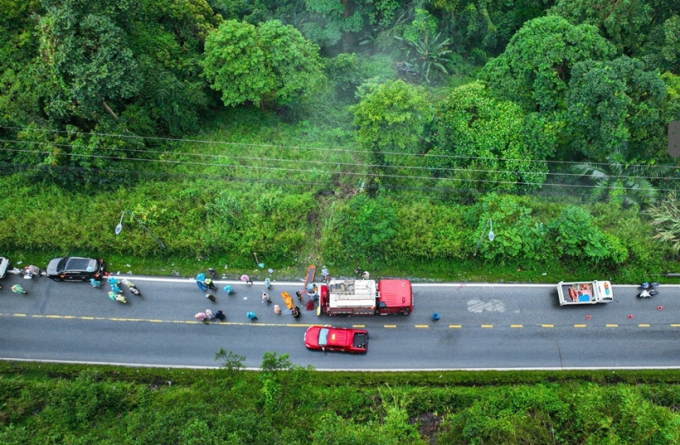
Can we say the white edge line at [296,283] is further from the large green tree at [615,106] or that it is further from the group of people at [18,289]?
the large green tree at [615,106]

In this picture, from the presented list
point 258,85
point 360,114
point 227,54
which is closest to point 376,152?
point 360,114

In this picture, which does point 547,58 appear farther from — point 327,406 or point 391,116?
point 327,406

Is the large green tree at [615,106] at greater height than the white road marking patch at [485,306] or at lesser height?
greater

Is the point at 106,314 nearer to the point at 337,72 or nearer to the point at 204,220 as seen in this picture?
the point at 204,220

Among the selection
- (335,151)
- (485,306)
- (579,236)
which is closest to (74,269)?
(335,151)

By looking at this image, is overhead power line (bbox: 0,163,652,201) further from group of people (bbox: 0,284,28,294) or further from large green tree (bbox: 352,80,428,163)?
group of people (bbox: 0,284,28,294)

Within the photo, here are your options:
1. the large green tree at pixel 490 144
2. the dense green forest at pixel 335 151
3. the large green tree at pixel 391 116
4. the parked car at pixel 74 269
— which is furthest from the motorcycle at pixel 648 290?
the parked car at pixel 74 269

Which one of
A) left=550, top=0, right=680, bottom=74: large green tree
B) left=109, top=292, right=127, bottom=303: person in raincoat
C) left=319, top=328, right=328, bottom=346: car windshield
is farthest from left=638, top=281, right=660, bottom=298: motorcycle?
left=109, top=292, right=127, bottom=303: person in raincoat
